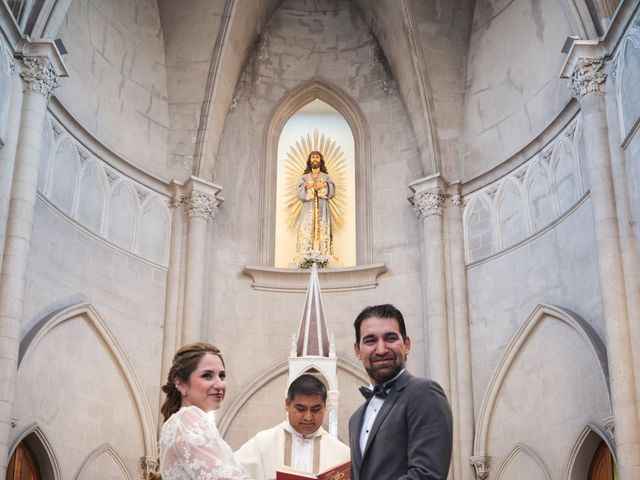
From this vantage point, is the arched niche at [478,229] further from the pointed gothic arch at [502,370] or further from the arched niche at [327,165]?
the arched niche at [327,165]

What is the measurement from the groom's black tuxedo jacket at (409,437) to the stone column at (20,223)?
25.4 ft

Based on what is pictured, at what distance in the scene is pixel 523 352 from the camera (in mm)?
13211

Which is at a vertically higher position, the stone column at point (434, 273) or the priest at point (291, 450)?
the stone column at point (434, 273)

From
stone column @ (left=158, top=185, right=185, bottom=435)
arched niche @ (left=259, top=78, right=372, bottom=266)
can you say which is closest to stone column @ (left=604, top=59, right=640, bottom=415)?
arched niche @ (left=259, top=78, right=372, bottom=266)

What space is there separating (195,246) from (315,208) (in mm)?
2551

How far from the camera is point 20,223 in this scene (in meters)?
10.8

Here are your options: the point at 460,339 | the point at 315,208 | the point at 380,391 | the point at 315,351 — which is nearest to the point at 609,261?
the point at 460,339

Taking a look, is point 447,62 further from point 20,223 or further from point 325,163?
point 20,223

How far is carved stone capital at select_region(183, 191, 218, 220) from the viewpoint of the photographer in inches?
584

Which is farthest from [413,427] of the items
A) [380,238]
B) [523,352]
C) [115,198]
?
[380,238]

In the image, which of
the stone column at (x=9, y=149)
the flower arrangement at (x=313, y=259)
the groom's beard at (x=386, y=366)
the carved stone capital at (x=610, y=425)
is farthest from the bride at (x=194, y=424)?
the flower arrangement at (x=313, y=259)

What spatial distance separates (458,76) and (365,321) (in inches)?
523

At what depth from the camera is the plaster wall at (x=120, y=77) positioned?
1355 centimetres

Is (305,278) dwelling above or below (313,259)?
below
